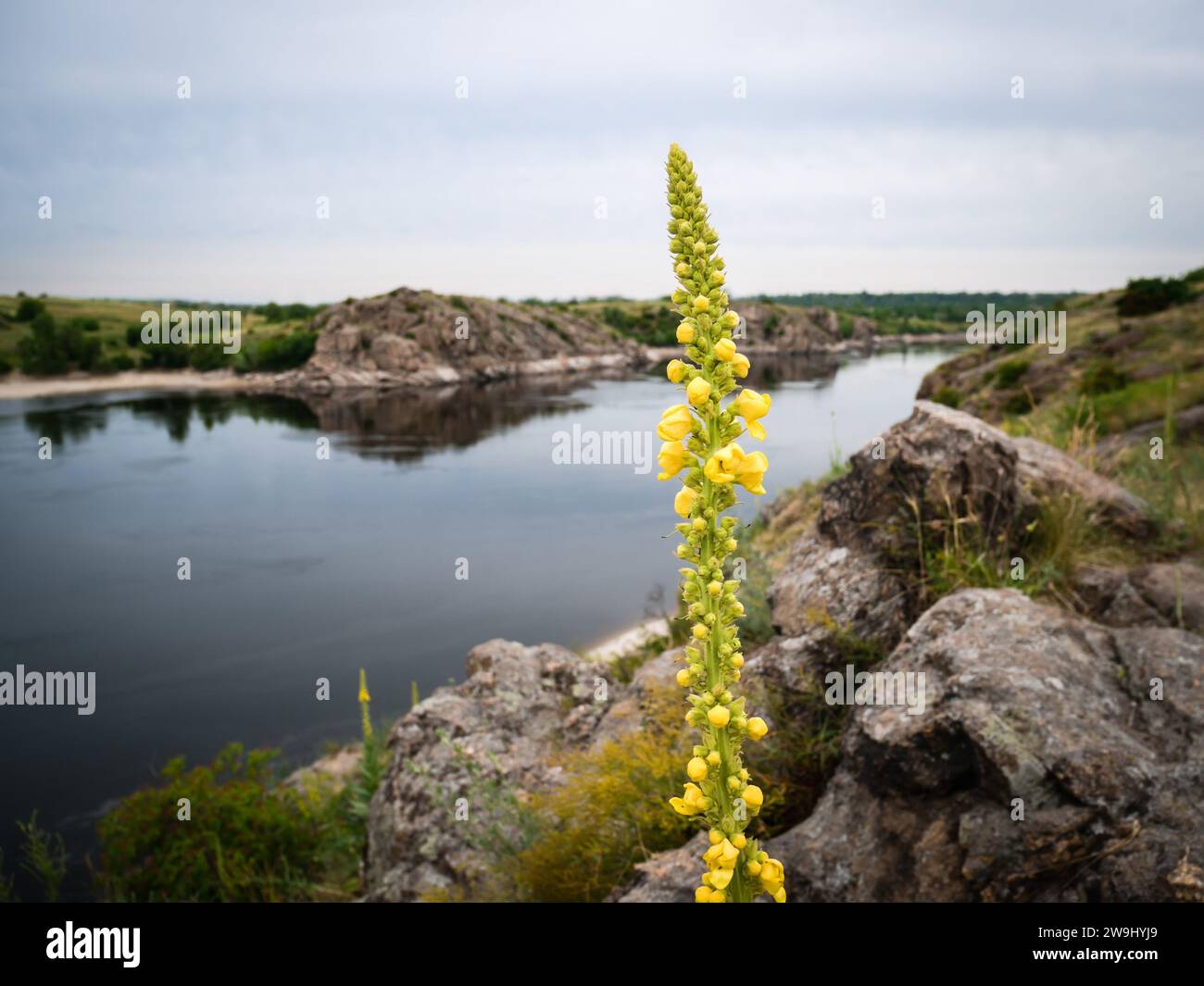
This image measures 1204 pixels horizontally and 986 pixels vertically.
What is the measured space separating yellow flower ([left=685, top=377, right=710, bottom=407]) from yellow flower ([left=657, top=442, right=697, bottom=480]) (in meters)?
0.14

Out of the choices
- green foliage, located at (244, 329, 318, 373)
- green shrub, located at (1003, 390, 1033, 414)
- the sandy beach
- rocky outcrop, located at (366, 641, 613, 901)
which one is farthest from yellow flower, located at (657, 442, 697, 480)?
green foliage, located at (244, 329, 318, 373)

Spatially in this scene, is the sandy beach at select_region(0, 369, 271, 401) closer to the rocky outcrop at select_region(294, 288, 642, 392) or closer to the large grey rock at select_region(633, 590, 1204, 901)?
the rocky outcrop at select_region(294, 288, 642, 392)

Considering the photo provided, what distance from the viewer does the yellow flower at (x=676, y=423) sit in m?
2.09

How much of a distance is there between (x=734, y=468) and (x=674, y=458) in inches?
6.7

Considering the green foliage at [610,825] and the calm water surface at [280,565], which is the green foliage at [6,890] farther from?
the green foliage at [610,825]

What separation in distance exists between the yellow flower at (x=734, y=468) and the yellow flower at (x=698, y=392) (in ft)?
0.47

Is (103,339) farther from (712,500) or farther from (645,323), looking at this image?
(712,500)

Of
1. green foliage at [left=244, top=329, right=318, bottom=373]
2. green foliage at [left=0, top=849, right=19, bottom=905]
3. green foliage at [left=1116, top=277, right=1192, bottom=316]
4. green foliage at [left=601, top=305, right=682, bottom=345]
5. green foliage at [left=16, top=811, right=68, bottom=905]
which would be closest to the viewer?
green foliage at [left=0, top=849, right=19, bottom=905]

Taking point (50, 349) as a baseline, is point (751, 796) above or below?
below

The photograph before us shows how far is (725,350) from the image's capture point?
201cm

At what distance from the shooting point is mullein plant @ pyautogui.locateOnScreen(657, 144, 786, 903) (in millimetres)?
2082

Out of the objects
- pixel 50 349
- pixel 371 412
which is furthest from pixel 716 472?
pixel 50 349

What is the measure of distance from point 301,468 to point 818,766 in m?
48.4
